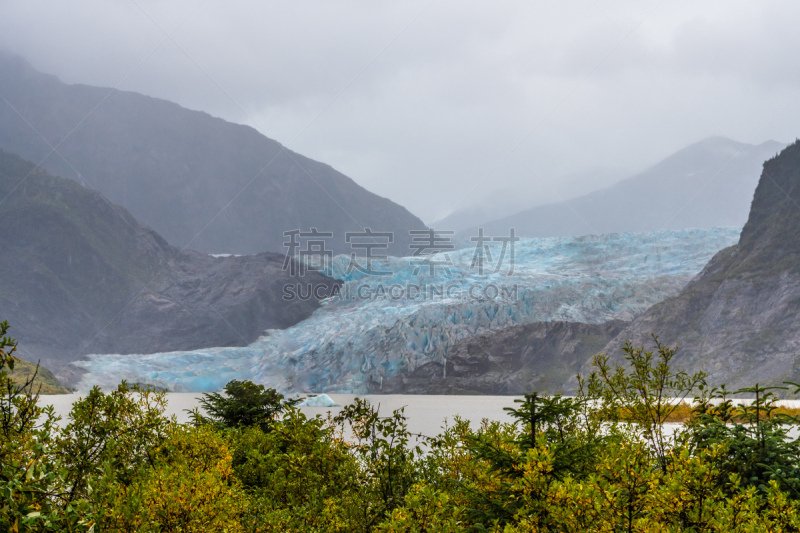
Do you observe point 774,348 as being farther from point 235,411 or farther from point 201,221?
point 201,221

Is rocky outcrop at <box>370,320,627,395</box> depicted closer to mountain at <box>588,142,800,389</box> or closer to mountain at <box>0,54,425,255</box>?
mountain at <box>588,142,800,389</box>

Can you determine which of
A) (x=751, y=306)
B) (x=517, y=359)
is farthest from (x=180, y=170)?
(x=751, y=306)

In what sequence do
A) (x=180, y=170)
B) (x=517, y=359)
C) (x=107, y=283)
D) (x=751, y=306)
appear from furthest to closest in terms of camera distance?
(x=180, y=170)
(x=107, y=283)
(x=517, y=359)
(x=751, y=306)

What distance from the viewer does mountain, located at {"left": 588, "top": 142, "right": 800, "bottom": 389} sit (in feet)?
139

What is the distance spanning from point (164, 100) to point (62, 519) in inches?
5944

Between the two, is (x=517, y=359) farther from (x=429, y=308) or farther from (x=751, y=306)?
(x=751, y=306)

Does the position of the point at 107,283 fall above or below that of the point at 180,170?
below

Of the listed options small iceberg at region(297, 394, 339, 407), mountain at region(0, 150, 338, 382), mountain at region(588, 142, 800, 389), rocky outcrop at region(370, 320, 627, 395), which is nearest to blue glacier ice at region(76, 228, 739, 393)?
rocky outcrop at region(370, 320, 627, 395)

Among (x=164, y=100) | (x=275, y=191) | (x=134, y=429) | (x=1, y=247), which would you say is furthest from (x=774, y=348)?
(x=164, y=100)

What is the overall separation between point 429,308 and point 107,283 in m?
58.0

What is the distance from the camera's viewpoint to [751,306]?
45.9 meters

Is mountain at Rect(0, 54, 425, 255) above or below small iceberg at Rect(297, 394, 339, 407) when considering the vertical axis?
above

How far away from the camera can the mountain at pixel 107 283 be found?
243 ft

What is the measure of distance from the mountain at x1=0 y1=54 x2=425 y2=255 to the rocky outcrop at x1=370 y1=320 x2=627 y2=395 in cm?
6454
